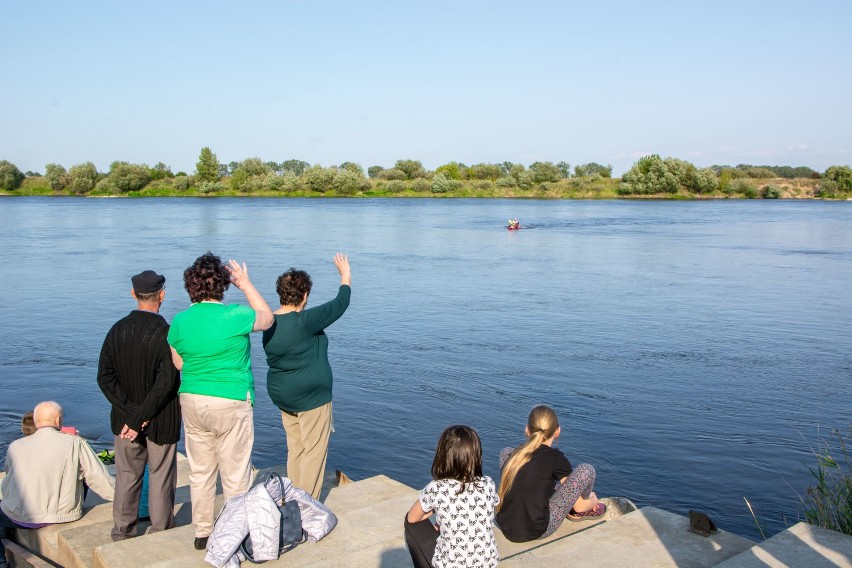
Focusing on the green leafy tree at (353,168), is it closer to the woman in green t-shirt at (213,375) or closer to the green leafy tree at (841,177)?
the green leafy tree at (841,177)

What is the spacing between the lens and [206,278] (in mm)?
5500

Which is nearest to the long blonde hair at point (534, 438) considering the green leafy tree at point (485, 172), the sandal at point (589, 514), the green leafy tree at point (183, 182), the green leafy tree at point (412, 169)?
the sandal at point (589, 514)

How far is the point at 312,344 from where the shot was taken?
6.23 metres

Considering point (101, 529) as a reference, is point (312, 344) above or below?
above

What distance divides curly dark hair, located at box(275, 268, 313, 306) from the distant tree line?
105190mm

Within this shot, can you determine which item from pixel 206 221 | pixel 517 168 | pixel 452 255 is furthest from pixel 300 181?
pixel 452 255

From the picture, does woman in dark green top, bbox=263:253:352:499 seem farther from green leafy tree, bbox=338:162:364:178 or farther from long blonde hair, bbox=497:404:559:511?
green leafy tree, bbox=338:162:364:178

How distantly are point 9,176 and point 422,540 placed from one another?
126 m

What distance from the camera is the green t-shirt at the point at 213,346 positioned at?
5480 mm

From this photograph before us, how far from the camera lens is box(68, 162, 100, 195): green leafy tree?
369ft

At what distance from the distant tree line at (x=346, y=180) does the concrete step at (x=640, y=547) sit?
4127 inches

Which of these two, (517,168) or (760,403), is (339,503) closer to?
(760,403)

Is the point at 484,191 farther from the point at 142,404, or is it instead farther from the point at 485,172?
the point at 142,404

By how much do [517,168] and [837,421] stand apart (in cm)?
11260
